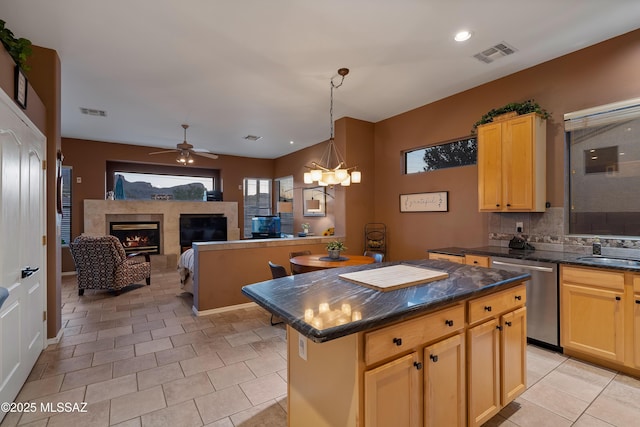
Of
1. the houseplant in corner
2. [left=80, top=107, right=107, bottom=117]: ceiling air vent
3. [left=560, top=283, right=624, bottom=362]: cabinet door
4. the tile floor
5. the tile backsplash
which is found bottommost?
→ the tile floor

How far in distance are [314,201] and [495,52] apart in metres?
4.15

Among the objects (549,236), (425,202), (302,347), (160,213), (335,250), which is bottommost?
(302,347)

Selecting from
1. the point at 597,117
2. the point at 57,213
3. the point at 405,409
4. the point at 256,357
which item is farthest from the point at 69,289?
the point at 597,117

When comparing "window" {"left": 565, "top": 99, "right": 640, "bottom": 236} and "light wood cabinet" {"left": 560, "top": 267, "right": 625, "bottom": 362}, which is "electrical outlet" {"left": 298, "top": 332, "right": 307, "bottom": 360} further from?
"window" {"left": 565, "top": 99, "right": 640, "bottom": 236}

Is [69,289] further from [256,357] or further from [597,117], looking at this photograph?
[597,117]

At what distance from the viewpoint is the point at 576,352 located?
2760 millimetres

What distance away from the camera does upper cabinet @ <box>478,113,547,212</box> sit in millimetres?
3223

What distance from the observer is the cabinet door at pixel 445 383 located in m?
1.48

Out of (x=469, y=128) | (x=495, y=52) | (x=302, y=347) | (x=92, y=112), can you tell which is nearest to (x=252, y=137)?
(x=92, y=112)

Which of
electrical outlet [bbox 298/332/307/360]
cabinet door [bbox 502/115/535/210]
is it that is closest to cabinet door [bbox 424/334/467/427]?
electrical outlet [bbox 298/332/307/360]

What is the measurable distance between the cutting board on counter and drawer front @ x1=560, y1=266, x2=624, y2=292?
1.63 meters

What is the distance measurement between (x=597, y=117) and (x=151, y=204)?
8108 millimetres

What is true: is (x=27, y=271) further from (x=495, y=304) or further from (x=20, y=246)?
(x=495, y=304)

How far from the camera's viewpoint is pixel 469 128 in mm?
4090
